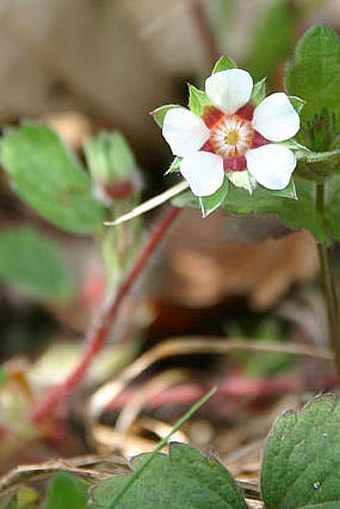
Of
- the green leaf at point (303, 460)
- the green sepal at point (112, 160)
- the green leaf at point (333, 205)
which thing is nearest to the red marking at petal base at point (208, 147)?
the green leaf at point (333, 205)

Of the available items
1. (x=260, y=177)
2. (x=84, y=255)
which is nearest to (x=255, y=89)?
(x=260, y=177)

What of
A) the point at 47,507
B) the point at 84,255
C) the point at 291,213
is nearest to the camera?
the point at 47,507

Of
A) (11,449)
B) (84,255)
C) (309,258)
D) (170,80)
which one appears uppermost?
(170,80)

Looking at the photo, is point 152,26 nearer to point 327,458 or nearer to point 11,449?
point 11,449

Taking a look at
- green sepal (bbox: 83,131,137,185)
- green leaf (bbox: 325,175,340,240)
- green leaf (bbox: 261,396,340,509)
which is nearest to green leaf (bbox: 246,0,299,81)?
green sepal (bbox: 83,131,137,185)

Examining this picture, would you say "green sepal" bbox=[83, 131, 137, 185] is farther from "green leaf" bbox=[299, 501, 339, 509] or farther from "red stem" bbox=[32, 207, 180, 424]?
"green leaf" bbox=[299, 501, 339, 509]

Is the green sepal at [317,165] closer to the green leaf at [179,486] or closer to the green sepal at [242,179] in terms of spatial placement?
the green sepal at [242,179]

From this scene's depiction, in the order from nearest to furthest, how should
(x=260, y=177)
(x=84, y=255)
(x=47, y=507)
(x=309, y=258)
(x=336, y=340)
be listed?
(x=47, y=507) < (x=260, y=177) < (x=336, y=340) < (x=309, y=258) < (x=84, y=255)
